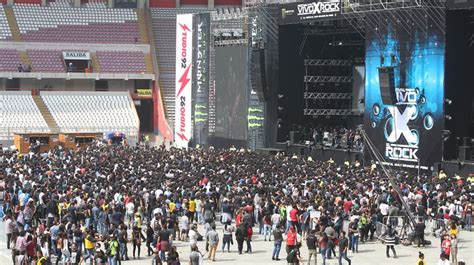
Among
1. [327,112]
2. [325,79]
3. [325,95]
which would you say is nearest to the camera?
[325,79]

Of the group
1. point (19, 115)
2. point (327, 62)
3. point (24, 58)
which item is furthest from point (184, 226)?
point (24, 58)

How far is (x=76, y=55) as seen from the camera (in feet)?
230

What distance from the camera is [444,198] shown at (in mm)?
28891

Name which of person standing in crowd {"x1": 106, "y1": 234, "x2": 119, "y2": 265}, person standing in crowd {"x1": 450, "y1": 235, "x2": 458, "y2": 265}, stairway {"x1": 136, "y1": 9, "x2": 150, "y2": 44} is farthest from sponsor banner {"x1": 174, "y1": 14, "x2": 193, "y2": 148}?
person standing in crowd {"x1": 106, "y1": 234, "x2": 119, "y2": 265}

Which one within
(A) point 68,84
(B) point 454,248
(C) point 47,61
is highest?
(C) point 47,61

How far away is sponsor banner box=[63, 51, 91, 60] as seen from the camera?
69.9 meters

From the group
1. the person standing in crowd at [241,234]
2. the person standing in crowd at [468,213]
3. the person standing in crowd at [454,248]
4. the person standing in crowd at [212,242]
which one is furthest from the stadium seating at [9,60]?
the person standing in crowd at [454,248]

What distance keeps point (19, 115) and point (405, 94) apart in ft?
103

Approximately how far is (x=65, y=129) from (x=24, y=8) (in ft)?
40.1

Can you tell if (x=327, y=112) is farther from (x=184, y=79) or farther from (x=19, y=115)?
(x=19, y=115)

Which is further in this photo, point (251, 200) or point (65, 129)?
point (65, 129)

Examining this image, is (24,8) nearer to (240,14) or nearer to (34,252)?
(240,14)

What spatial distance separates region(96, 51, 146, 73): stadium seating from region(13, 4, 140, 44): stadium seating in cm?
107

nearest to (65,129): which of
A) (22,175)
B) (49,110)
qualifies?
(49,110)
